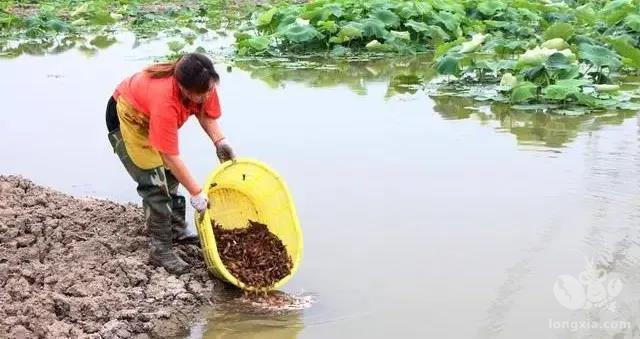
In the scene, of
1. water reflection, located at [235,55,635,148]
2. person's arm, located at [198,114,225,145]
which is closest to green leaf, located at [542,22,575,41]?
water reflection, located at [235,55,635,148]

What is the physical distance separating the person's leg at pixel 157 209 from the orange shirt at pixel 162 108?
262mm

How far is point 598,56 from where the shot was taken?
816 cm

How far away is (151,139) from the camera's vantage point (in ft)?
12.9

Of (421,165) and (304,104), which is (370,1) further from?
(421,165)

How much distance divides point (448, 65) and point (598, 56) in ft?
4.73

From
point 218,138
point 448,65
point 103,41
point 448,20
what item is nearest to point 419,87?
point 448,65

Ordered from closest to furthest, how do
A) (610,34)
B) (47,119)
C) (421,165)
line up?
(421,165) → (47,119) → (610,34)

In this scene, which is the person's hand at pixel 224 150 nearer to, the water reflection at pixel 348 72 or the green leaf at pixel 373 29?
the water reflection at pixel 348 72

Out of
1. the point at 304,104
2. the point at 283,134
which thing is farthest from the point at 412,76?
the point at 283,134

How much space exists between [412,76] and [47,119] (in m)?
3.65

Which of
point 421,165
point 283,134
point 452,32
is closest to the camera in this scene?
point 421,165

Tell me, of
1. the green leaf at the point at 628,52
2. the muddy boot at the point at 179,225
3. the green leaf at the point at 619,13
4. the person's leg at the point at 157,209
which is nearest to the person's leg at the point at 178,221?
the muddy boot at the point at 179,225

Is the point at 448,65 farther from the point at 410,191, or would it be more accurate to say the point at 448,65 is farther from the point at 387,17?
the point at 410,191

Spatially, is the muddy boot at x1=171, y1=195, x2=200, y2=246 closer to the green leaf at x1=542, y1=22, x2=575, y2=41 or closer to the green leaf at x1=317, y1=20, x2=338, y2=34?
the green leaf at x1=542, y1=22, x2=575, y2=41
